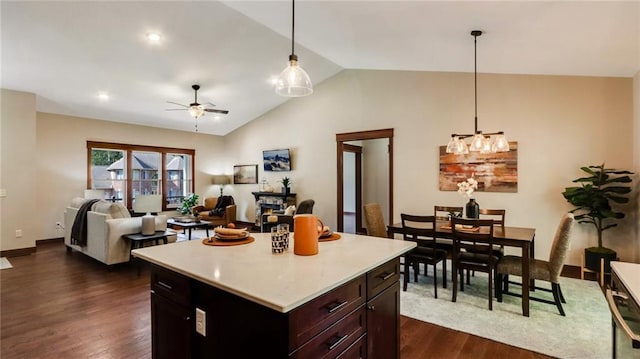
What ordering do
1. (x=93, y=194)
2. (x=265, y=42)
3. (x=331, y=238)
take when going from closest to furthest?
1. (x=331, y=238)
2. (x=265, y=42)
3. (x=93, y=194)

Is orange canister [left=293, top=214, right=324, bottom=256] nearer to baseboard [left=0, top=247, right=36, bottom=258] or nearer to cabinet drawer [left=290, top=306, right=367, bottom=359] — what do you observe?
cabinet drawer [left=290, top=306, right=367, bottom=359]

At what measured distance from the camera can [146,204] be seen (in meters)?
4.67

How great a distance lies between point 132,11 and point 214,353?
411cm

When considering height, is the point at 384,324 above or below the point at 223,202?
below

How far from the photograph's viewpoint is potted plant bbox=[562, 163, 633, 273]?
3.75 m

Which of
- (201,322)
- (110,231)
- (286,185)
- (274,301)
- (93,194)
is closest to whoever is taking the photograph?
(274,301)

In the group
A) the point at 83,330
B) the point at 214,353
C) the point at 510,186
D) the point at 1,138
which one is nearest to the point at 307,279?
the point at 214,353

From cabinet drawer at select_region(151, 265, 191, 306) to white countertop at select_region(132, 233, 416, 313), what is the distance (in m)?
0.06

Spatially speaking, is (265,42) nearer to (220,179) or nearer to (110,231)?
(110,231)

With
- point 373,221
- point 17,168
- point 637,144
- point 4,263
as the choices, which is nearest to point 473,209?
point 373,221

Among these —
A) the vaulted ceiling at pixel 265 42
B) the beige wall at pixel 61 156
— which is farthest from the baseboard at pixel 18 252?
the vaulted ceiling at pixel 265 42

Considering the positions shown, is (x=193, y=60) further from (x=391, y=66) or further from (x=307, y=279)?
(x=307, y=279)

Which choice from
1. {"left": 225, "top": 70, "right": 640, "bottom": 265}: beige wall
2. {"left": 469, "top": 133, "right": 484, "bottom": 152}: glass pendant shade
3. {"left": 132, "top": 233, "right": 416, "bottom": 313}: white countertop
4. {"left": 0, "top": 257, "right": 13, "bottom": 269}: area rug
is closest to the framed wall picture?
{"left": 225, "top": 70, "right": 640, "bottom": 265}: beige wall

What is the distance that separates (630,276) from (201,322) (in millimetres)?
1979
